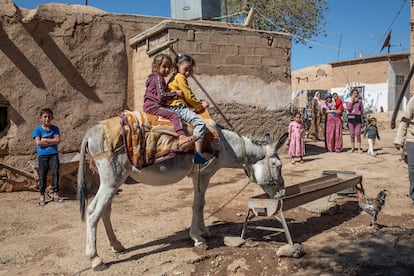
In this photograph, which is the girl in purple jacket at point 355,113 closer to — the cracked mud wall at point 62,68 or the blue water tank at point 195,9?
the blue water tank at point 195,9

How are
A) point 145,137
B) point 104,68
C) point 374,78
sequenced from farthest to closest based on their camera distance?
point 374,78 < point 104,68 < point 145,137

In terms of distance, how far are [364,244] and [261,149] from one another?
1.64 meters

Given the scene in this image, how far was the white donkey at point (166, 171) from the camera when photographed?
13.1 feet

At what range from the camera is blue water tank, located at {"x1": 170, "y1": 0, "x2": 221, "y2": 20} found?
1091 centimetres

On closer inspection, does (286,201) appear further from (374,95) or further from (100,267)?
(374,95)

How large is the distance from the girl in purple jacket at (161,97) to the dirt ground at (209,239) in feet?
4.51

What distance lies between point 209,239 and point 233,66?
5.54 metres

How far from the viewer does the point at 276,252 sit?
13.9 feet

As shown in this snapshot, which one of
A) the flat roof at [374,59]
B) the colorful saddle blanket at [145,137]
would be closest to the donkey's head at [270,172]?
the colorful saddle blanket at [145,137]

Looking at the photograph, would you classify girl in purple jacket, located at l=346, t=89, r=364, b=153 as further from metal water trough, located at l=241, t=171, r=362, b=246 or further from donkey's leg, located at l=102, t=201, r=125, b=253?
donkey's leg, located at l=102, t=201, r=125, b=253

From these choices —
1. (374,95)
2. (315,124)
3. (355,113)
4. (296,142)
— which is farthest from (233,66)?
(374,95)

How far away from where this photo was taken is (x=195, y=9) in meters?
11.0

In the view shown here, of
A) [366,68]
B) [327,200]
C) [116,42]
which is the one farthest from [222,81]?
[366,68]

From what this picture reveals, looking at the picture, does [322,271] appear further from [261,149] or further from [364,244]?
[261,149]
